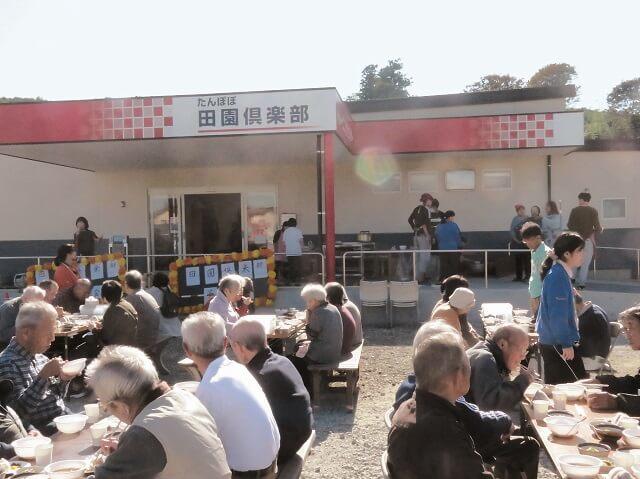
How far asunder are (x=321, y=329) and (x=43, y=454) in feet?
11.7

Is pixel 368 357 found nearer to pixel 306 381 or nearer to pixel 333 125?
pixel 306 381

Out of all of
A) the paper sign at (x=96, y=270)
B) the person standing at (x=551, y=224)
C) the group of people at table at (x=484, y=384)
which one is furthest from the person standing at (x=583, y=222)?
the paper sign at (x=96, y=270)

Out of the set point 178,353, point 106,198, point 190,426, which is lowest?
point 178,353

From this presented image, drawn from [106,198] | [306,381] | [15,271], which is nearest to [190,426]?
[306,381]

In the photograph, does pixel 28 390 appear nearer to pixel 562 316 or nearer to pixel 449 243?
pixel 562 316

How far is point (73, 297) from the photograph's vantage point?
27.2ft

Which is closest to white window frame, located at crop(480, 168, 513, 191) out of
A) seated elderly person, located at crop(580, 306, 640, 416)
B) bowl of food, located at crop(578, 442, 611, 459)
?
seated elderly person, located at crop(580, 306, 640, 416)

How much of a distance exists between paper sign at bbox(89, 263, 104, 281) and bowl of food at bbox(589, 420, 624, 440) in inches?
401

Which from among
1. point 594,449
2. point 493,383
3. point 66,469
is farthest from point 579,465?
point 66,469

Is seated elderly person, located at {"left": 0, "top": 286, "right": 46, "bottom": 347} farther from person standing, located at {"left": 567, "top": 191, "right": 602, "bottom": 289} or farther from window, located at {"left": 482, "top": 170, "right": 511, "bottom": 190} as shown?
window, located at {"left": 482, "top": 170, "right": 511, "bottom": 190}

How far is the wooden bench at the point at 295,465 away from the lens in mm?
3482

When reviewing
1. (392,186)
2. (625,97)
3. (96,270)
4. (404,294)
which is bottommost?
(404,294)

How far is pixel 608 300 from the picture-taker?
10953 millimetres

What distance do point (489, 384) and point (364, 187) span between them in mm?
11516
